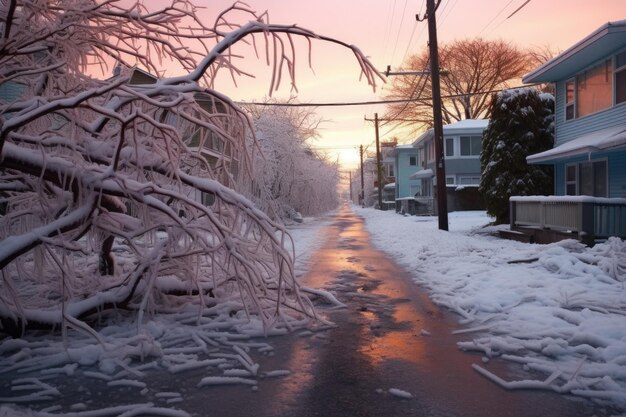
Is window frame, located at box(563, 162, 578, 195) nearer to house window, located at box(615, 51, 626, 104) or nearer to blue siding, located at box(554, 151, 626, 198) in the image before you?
blue siding, located at box(554, 151, 626, 198)

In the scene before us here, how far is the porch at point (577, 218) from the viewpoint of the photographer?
39.6 feet

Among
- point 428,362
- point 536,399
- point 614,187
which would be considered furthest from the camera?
point 614,187

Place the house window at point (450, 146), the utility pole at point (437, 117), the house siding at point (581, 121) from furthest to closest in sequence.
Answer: the house window at point (450, 146) < the utility pole at point (437, 117) < the house siding at point (581, 121)

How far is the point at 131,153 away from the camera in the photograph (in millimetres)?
5965

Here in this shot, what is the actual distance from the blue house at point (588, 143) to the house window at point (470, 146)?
2000cm

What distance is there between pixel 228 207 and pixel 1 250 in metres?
2.40

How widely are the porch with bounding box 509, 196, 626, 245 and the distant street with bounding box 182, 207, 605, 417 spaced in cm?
688

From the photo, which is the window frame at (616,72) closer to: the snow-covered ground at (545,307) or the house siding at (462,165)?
the snow-covered ground at (545,307)

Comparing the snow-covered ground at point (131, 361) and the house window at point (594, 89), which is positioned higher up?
the house window at point (594, 89)

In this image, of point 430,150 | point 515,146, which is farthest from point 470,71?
point 515,146

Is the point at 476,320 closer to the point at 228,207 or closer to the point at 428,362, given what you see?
the point at 428,362

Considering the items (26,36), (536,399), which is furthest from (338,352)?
(26,36)

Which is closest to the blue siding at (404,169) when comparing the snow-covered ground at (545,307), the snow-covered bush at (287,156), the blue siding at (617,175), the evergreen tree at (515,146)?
the snow-covered bush at (287,156)

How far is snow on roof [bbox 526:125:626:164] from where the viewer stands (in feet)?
43.5
